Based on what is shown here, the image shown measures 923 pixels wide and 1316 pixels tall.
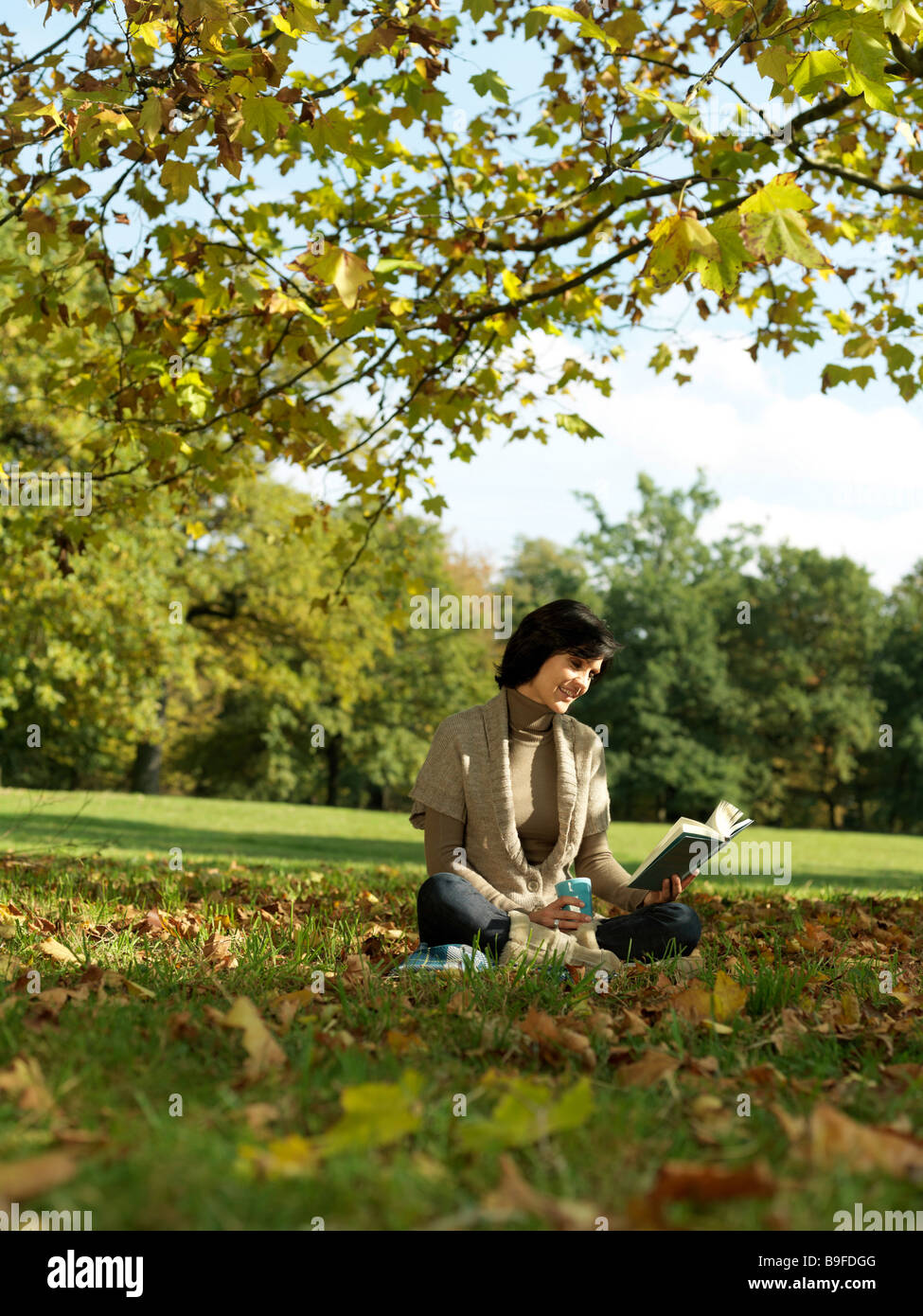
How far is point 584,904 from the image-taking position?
3.77m

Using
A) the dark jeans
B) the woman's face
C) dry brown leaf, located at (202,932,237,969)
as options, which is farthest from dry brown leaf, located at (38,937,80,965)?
the woman's face

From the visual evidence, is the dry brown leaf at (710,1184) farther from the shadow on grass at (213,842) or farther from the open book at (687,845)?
the shadow on grass at (213,842)

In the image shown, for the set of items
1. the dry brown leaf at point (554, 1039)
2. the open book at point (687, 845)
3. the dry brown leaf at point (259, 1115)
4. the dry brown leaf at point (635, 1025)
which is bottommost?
the dry brown leaf at point (635, 1025)

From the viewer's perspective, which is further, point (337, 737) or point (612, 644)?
point (337, 737)

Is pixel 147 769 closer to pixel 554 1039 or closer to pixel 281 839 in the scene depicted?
pixel 281 839

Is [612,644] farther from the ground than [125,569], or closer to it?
closer to it

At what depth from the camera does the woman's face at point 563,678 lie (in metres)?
3.95

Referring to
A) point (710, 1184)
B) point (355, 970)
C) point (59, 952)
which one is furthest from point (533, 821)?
point (710, 1184)

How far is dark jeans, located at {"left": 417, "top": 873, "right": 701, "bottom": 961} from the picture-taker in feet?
12.0

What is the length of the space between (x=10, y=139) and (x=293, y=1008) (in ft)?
13.8

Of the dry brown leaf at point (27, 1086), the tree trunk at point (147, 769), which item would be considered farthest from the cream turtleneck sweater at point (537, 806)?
the tree trunk at point (147, 769)

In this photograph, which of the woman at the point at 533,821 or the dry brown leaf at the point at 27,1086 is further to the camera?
the woman at the point at 533,821

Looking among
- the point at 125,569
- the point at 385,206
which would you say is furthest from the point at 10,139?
the point at 125,569
